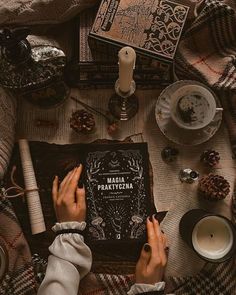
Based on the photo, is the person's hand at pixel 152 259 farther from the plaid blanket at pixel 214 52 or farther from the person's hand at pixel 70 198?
the plaid blanket at pixel 214 52

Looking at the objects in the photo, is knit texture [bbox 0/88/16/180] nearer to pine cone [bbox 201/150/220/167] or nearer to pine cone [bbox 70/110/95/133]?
pine cone [bbox 70/110/95/133]

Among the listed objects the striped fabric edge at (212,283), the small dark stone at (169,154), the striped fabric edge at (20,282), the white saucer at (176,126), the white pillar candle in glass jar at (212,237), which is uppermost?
the white saucer at (176,126)

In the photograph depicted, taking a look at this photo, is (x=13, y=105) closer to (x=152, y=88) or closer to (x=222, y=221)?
(x=152, y=88)

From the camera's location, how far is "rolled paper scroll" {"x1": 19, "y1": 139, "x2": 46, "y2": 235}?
1.17 meters

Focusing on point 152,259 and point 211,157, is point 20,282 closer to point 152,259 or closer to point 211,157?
point 152,259

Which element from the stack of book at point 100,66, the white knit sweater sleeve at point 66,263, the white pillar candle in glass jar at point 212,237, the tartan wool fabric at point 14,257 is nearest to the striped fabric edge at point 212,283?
the white pillar candle in glass jar at point 212,237

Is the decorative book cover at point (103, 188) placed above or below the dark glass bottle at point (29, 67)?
below

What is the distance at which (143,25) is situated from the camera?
3.74ft

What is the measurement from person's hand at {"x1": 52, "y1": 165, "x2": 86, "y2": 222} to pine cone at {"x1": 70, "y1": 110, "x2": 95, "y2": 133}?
0.28 ft

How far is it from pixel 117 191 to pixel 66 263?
0.20m

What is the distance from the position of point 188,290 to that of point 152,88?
18.1 inches

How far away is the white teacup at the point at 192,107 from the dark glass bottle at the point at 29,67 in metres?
0.26

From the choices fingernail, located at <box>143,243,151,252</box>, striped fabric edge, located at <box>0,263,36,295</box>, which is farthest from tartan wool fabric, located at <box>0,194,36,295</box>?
fingernail, located at <box>143,243,151,252</box>

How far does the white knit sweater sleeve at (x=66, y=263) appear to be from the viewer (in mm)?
1089
